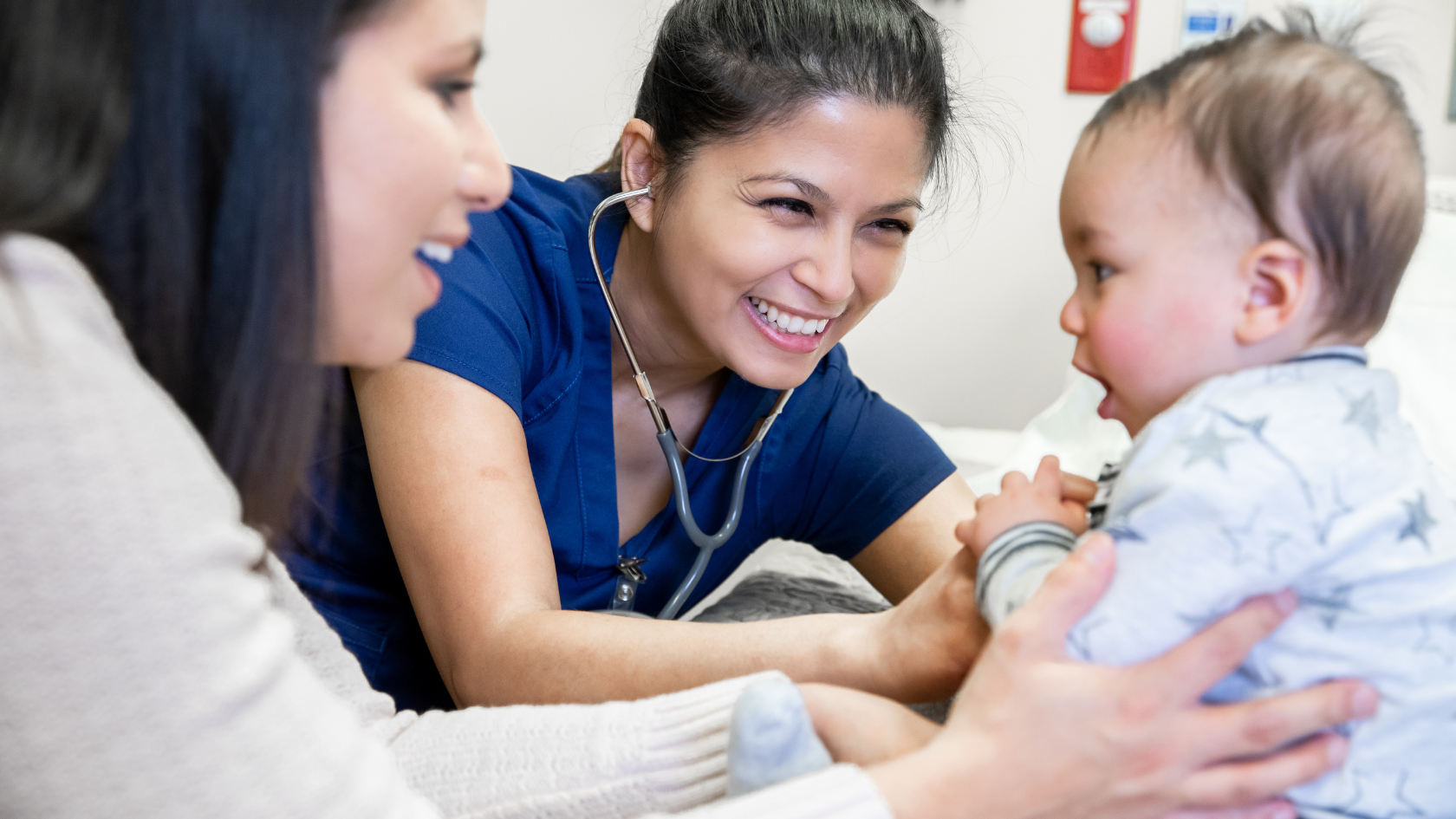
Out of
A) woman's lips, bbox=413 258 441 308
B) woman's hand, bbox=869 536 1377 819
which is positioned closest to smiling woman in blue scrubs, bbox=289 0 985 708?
woman's hand, bbox=869 536 1377 819

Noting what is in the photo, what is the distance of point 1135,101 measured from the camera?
29.7 inches

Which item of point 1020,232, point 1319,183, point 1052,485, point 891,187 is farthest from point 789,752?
point 1020,232

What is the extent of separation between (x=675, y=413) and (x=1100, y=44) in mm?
1393

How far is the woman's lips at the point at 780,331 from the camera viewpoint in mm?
1123

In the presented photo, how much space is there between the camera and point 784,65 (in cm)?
105

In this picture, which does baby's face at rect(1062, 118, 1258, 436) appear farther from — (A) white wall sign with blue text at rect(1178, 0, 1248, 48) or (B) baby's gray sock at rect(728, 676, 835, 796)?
(A) white wall sign with blue text at rect(1178, 0, 1248, 48)

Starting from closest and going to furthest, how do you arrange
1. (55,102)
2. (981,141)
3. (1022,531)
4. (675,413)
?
(55,102) < (1022,531) < (675,413) < (981,141)

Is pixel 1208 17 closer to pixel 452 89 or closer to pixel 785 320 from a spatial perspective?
pixel 785 320

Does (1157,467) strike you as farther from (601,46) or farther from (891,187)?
(601,46)

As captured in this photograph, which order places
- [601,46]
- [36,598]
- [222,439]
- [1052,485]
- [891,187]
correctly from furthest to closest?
[601,46] → [891,187] → [1052,485] → [222,439] → [36,598]

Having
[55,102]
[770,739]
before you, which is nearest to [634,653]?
[770,739]

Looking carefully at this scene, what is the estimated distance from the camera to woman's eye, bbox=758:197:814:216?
1064 millimetres

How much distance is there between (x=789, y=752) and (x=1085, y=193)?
445mm

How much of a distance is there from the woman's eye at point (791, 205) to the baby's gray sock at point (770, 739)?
1.83 feet
